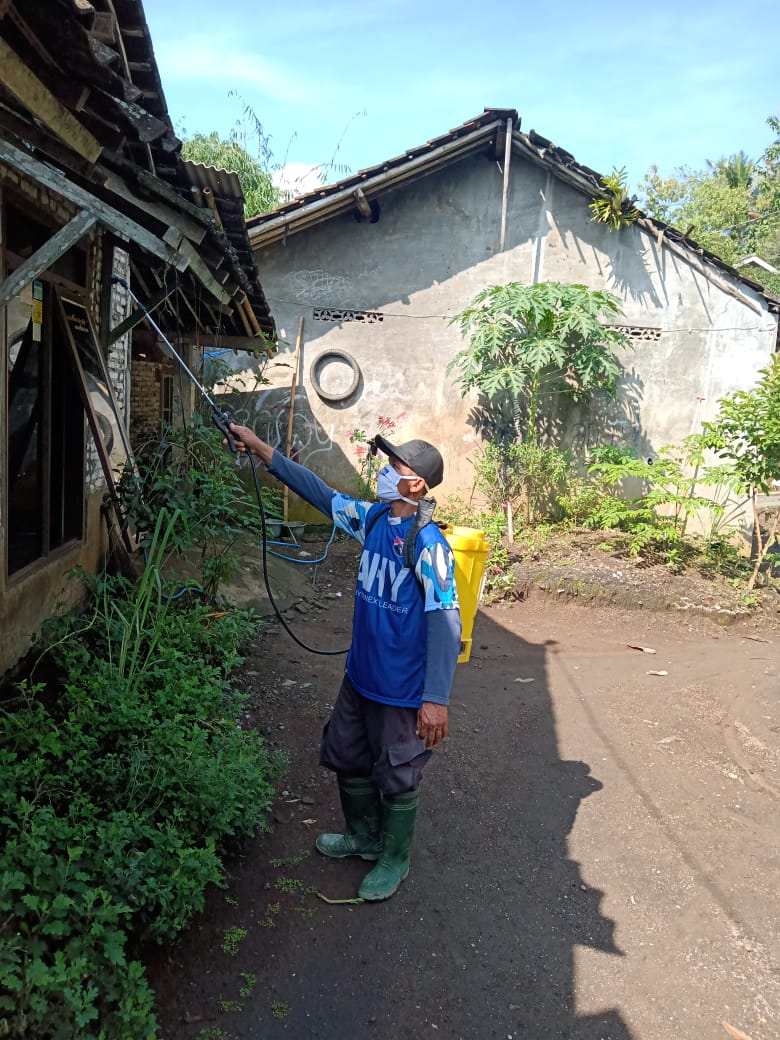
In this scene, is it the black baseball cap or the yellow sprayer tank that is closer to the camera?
the black baseball cap

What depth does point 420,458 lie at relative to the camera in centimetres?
299

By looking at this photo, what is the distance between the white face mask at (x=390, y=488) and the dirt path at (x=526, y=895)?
5.49 ft

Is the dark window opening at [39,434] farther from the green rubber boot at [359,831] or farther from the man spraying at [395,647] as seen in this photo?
the green rubber boot at [359,831]

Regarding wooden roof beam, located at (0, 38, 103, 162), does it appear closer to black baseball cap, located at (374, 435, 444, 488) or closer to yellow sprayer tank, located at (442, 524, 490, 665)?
black baseball cap, located at (374, 435, 444, 488)

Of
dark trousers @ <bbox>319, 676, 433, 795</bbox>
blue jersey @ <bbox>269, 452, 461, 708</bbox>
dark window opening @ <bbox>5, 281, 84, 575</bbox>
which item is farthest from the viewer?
dark window opening @ <bbox>5, 281, 84, 575</bbox>

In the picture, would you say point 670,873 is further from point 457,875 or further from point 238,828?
point 238,828

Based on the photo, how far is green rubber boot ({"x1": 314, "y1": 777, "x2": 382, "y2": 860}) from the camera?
3242 millimetres

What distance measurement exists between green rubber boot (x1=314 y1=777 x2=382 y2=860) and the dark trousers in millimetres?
147

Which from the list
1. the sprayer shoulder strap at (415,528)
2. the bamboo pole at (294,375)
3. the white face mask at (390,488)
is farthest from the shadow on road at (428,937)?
the bamboo pole at (294,375)

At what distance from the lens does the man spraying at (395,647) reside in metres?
2.87

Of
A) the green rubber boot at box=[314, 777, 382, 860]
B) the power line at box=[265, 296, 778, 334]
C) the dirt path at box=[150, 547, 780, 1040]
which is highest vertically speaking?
the power line at box=[265, 296, 778, 334]

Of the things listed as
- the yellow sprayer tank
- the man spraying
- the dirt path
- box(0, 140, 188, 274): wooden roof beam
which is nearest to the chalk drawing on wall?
the dirt path

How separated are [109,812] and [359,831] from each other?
3.59 ft

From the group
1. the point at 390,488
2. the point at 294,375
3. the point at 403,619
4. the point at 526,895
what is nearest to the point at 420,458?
the point at 390,488
